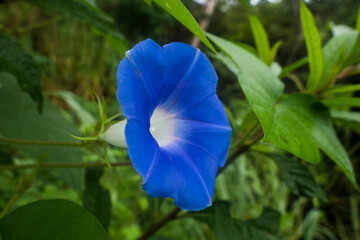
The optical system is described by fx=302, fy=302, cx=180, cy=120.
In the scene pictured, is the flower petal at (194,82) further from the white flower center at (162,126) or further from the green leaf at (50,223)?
the green leaf at (50,223)

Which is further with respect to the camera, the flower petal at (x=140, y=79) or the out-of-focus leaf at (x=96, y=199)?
the out-of-focus leaf at (x=96, y=199)

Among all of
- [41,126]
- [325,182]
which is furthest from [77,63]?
[41,126]

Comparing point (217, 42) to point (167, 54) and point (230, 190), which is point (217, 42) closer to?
point (167, 54)

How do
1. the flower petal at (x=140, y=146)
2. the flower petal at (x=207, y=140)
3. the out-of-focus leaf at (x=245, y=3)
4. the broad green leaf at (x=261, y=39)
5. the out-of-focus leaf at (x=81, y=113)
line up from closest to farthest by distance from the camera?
the flower petal at (x=140, y=146) → the flower petal at (x=207, y=140) → the out-of-focus leaf at (x=245, y=3) → the broad green leaf at (x=261, y=39) → the out-of-focus leaf at (x=81, y=113)

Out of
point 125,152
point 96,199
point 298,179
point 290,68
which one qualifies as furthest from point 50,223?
point 125,152

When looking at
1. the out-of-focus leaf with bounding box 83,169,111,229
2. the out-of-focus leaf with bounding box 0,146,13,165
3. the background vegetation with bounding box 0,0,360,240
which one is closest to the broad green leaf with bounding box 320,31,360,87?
the background vegetation with bounding box 0,0,360,240

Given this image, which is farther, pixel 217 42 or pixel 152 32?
pixel 152 32

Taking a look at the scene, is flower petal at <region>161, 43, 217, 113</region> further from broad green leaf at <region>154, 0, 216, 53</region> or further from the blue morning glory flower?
broad green leaf at <region>154, 0, 216, 53</region>

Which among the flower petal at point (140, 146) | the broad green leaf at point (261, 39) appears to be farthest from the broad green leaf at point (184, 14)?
the broad green leaf at point (261, 39)
